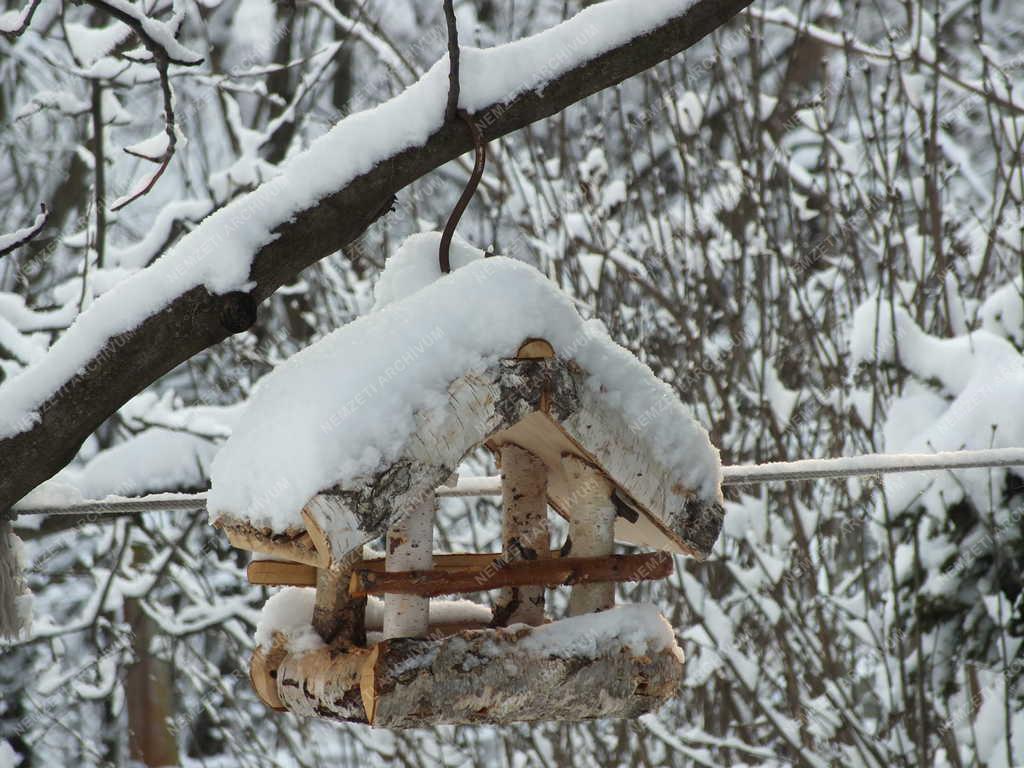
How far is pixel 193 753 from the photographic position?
25.2 feet

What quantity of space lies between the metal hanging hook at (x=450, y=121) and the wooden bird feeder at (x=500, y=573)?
21 centimetres

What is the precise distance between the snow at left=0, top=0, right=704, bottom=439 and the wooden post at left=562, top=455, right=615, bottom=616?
525 mm

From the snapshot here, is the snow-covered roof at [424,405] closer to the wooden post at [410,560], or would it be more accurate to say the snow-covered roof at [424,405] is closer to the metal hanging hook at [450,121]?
the metal hanging hook at [450,121]

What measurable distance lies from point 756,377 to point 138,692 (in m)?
4.13

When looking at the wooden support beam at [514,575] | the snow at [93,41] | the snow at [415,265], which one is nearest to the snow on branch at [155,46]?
the snow at [415,265]

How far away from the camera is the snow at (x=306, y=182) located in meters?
1.61

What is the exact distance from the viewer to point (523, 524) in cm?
177

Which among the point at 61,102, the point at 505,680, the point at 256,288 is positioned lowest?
the point at 505,680

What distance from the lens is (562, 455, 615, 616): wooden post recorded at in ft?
5.63

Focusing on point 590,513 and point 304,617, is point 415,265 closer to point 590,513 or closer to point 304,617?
point 590,513

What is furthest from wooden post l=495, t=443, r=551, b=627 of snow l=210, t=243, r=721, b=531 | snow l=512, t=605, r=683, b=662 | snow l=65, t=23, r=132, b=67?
snow l=65, t=23, r=132, b=67

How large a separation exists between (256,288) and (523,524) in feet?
1.72

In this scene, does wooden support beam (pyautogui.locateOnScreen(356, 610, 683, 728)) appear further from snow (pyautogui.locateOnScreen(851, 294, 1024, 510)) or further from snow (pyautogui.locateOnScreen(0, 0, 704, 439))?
snow (pyautogui.locateOnScreen(851, 294, 1024, 510))

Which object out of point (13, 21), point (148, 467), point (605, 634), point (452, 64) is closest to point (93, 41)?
point (148, 467)
